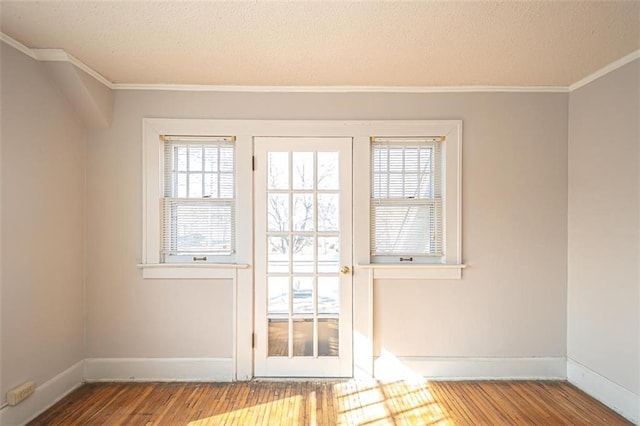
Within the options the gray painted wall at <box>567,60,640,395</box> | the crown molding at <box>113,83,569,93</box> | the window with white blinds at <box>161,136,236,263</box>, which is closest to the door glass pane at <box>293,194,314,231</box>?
the window with white blinds at <box>161,136,236,263</box>

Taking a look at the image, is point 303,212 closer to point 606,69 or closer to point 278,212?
point 278,212

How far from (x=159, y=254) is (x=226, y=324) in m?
0.80

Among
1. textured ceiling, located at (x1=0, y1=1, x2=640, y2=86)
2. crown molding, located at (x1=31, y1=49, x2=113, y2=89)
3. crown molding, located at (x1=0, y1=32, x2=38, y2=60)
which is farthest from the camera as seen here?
crown molding, located at (x1=31, y1=49, x2=113, y2=89)

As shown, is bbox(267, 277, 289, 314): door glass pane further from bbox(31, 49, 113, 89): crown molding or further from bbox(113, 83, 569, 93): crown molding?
bbox(31, 49, 113, 89): crown molding

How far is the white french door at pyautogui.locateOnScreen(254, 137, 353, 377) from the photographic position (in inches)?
121

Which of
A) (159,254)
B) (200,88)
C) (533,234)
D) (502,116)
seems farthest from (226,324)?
(502,116)

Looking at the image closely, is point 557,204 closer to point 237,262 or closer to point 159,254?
point 237,262

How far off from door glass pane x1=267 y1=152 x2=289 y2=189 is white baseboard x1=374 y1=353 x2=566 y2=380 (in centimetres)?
166

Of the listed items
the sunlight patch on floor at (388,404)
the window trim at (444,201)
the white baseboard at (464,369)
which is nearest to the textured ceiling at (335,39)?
the window trim at (444,201)

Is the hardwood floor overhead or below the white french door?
below

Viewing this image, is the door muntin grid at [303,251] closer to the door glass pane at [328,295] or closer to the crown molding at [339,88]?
the door glass pane at [328,295]

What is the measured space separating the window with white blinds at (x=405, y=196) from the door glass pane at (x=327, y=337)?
2.14ft

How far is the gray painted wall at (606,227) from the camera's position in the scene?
2.51 meters

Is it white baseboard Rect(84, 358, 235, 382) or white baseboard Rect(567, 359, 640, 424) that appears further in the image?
white baseboard Rect(84, 358, 235, 382)
